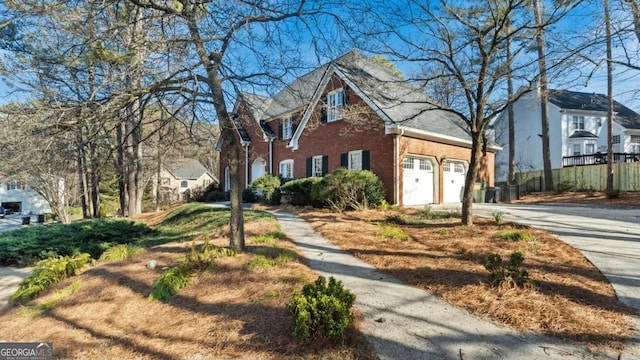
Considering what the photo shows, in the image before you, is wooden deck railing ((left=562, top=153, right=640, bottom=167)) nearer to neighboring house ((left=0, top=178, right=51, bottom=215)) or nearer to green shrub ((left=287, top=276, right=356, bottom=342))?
green shrub ((left=287, top=276, right=356, bottom=342))

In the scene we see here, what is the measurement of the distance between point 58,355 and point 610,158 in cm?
2219

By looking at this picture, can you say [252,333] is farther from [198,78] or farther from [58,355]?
[198,78]

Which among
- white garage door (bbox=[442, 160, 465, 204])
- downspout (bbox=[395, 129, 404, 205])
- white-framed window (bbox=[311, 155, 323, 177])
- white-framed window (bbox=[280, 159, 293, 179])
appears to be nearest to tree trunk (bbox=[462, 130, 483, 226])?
downspout (bbox=[395, 129, 404, 205])

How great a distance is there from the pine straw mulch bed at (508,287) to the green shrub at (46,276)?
528 centimetres

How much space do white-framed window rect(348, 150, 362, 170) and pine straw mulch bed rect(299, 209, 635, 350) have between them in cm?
661

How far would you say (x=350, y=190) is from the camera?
11.6 meters

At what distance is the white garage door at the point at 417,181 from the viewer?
12977 millimetres

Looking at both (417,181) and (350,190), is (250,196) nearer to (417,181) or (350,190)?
(350,190)

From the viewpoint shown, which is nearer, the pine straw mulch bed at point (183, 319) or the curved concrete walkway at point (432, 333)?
the curved concrete walkway at point (432, 333)

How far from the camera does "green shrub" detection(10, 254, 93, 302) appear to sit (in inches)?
198

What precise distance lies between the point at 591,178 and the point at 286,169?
1923cm

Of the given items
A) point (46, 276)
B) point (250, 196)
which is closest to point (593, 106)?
point (250, 196)

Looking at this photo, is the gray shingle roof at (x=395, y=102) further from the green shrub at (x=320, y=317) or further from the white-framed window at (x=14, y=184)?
the white-framed window at (x=14, y=184)

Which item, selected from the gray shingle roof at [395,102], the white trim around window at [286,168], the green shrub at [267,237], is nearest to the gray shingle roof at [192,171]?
the white trim around window at [286,168]
